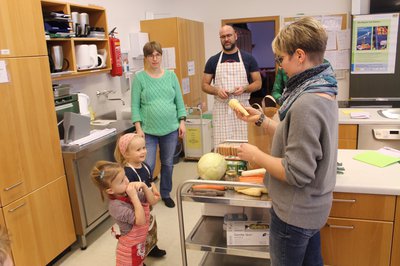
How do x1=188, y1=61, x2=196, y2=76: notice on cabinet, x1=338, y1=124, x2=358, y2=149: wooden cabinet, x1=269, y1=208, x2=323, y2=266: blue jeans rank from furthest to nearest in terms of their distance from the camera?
x1=188, y1=61, x2=196, y2=76: notice on cabinet, x1=338, y1=124, x2=358, y2=149: wooden cabinet, x1=269, y1=208, x2=323, y2=266: blue jeans

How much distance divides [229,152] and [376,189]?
792 millimetres

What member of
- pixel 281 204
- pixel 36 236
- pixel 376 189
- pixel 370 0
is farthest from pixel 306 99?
pixel 370 0

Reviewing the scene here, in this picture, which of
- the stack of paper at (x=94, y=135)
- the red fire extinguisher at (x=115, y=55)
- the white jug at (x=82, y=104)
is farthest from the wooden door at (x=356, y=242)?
the red fire extinguisher at (x=115, y=55)

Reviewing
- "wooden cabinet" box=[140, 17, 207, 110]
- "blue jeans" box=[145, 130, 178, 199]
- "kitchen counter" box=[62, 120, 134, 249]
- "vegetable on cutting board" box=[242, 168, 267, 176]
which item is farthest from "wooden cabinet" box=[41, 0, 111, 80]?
"vegetable on cutting board" box=[242, 168, 267, 176]

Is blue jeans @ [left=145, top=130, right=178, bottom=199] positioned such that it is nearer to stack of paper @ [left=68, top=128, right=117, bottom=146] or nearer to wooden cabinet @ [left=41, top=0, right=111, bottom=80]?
stack of paper @ [left=68, top=128, right=117, bottom=146]

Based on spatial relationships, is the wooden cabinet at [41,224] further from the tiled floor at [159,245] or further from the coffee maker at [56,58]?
the coffee maker at [56,58]

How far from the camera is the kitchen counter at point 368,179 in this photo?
147 cm

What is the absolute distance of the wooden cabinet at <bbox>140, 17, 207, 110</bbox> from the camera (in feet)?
14.4

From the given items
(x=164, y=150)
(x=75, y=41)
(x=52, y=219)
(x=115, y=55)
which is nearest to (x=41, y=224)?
(x=52, y=219)

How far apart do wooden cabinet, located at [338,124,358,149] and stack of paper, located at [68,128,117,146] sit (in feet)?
6.03

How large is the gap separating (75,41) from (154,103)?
2.95 feet

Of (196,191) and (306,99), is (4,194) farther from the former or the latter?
(306,99)

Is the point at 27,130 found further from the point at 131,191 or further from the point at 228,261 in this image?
the point at 228,261

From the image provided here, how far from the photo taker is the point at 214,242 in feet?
6.18
